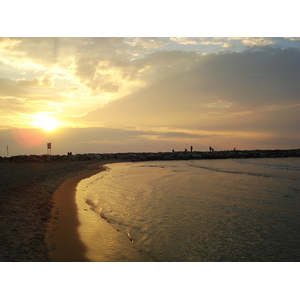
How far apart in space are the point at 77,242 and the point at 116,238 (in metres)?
1.32

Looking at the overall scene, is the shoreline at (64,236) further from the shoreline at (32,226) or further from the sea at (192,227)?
the sea at (192,227)

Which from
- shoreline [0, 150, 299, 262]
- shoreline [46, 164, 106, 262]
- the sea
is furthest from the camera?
the sea

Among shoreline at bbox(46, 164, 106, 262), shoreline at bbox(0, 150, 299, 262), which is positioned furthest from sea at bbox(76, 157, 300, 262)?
shoreline at bbox(0, 150, 299, 262)

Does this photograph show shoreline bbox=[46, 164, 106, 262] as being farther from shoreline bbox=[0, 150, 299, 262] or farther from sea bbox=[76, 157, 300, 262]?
sea bbox=[76, 157, 300, 262]

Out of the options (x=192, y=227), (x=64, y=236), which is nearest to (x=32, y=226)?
(x=64, y=236)

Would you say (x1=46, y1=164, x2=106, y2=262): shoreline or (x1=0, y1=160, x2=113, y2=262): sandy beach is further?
(x1=46, y1=164, x2=106, y2=262): shoreline

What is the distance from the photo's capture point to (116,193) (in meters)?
16.9

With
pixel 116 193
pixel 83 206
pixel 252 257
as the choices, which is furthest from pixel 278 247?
pixel 116 193

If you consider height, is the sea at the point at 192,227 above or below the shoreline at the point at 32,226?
below

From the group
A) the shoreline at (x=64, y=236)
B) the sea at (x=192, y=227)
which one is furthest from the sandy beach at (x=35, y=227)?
the sea at (x=192, y=227)

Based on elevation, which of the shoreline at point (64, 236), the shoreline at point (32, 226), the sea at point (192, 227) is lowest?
the sea at point (192, 227)

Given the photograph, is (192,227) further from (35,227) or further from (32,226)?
(32,226)

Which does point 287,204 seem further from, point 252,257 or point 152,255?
point 152,255

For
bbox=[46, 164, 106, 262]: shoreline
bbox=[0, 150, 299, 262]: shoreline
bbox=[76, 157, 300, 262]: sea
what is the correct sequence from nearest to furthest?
bbox=[0, 150, 299, 262]: shoreline < bbox=[46, 164, 106, 262]: shoreline < bbox=[76, 157, 300, 262]: sea
